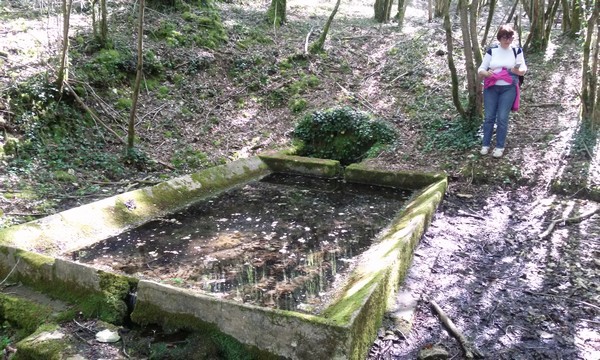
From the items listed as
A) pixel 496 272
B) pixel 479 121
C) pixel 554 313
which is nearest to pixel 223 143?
pixel 479 121

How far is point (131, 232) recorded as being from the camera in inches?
185

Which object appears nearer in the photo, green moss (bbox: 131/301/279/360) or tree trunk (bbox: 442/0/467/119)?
green moss (bbox: 131/301/279/360)

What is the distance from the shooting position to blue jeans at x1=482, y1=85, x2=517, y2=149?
6.19 m

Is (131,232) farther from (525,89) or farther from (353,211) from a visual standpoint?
(525,89)

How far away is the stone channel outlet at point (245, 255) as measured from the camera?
2812 millimetres

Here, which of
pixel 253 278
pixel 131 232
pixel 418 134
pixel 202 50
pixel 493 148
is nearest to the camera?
pixel 253 278

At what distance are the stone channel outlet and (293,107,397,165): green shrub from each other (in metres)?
1.54

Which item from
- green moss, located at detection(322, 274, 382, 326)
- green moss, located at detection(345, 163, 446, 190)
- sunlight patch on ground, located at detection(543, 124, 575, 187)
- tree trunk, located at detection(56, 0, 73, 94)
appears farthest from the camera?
tree trunk, located at detection(56, 0, 73, 94)

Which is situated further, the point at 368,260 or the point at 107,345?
the point at 368,260

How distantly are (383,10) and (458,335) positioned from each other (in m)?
15.6

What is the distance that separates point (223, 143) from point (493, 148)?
4.92 metres

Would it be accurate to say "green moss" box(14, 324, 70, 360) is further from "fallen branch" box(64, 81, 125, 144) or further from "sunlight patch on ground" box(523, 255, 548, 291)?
"fallen branch" box(64, 81, 125, 144)

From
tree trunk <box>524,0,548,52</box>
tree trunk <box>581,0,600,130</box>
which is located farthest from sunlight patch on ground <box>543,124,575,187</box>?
tree trunk <box>524,0,548,52</box>

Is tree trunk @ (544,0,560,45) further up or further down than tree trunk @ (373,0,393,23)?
further down
